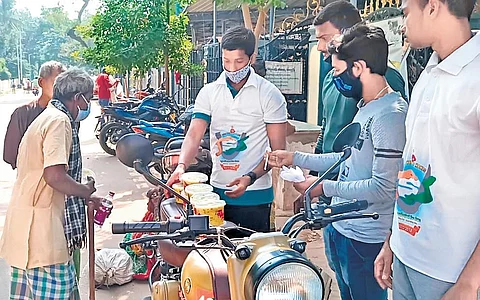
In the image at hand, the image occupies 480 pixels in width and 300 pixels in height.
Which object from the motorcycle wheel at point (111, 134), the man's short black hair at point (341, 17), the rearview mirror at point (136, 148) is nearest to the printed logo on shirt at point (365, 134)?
the man's short black hair at point (341, 17)

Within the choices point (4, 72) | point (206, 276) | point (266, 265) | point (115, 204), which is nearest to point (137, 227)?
point (206, 276)

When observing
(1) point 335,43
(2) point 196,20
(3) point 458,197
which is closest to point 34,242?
(1) point 335,43

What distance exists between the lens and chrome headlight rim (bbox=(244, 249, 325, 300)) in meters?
1.32

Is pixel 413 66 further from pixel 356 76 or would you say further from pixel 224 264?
pixel 224 264

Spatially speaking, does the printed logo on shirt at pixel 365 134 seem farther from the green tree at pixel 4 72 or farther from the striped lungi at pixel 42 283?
the green tree at pixel 4 72

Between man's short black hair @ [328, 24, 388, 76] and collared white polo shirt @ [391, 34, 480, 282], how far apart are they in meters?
0.54

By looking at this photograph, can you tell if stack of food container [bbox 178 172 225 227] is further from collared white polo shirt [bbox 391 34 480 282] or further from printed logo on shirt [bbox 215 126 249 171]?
collared white polo shirt [bbox 391 34 480 282]

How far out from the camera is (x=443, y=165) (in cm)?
150

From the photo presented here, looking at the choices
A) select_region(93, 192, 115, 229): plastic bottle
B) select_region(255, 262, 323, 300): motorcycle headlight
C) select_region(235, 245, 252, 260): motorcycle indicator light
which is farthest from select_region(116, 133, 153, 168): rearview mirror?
select_region(255, 262, 323, 300): motorcycle headlight

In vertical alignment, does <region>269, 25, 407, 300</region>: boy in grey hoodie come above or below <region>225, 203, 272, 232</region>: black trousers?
above

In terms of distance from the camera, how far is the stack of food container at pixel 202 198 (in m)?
2.08

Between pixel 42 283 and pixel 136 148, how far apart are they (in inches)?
46.3

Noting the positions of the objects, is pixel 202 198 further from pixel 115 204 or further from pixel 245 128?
pixel 115 204

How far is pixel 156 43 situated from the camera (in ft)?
28.5
